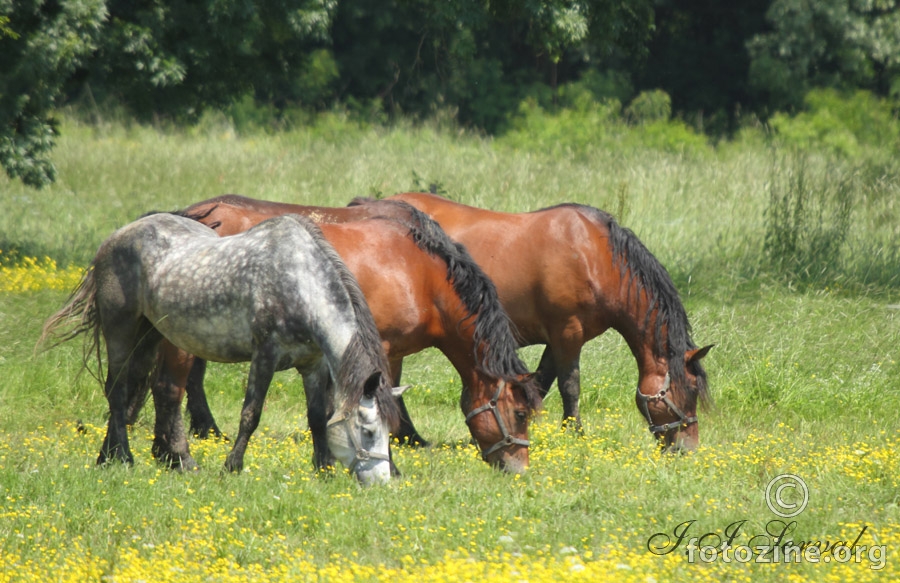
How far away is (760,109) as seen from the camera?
32.4m

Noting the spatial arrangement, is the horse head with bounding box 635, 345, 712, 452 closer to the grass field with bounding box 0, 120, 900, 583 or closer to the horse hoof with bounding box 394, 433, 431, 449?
the grass field with bounding box 0, 120, 900, 583

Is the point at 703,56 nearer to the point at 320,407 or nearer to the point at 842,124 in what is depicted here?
the point at 842,124

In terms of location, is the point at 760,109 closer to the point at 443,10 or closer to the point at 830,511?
the point at 443,10

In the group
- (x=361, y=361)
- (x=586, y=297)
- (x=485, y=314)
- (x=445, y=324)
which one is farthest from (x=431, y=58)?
(x=361, y=361)

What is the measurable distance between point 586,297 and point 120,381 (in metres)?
3.56

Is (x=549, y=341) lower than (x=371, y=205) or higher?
lower

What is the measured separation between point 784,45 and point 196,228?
85.2 feet

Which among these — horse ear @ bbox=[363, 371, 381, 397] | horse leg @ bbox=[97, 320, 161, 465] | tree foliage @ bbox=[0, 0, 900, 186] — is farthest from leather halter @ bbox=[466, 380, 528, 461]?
tree foliage @ bbox=[0, 0, 900, 186]

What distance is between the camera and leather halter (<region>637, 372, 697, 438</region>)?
7.59 m

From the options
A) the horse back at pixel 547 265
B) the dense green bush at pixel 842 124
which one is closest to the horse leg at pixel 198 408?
the horse back at pixel 547 265

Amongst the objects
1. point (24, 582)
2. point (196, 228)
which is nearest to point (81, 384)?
point (196, 228)

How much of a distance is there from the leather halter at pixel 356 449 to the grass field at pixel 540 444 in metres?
0.17

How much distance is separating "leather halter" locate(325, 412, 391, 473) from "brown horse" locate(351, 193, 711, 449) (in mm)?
2332

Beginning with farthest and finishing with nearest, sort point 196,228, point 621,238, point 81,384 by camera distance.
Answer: point 81,384
point 621,238
point 196,228
